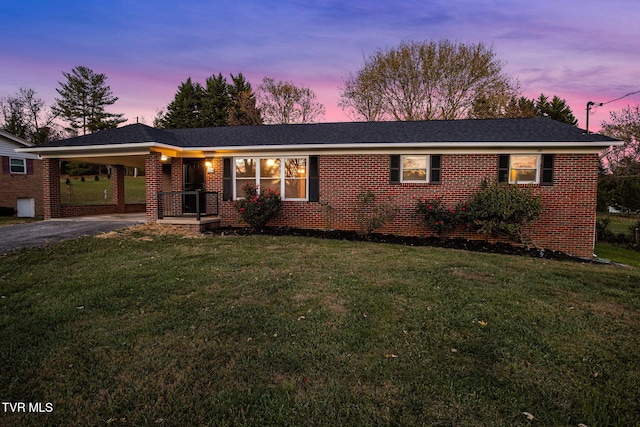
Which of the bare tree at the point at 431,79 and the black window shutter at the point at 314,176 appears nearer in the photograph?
the black window shutter at the point at 314,176

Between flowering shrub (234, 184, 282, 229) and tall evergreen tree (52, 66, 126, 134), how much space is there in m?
36.4

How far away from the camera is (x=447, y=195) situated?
1001 cm

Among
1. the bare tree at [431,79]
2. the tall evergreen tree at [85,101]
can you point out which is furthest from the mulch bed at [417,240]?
the tall evergreen tree at [85,101]

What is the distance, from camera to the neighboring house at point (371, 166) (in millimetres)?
9500

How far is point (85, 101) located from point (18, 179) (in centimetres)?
2644

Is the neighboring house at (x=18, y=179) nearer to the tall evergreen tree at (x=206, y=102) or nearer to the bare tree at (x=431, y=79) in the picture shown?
the tall evergreen tree at (x=206, y=102)

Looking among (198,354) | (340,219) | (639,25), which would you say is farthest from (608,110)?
→ (198,354)

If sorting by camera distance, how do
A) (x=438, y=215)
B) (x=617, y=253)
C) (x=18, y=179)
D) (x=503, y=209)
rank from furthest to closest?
(x=18, y=179)
(x=617, y=253)
(x=438, y=215)
(x=503, y=209)

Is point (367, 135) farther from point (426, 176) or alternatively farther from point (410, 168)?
point (426, 176)

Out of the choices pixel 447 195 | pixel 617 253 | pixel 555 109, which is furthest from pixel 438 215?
pixel 555 109

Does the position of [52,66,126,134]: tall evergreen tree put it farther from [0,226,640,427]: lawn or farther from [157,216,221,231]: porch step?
[0,226,640,427]: lawn

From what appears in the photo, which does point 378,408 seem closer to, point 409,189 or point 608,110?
point 409,189

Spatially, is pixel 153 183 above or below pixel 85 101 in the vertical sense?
below

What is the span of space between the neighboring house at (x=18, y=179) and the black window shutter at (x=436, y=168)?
58.2 feet
